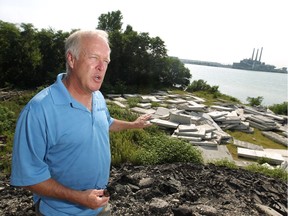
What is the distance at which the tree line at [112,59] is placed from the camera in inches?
561

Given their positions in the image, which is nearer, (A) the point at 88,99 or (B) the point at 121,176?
(A) the point at 88,99

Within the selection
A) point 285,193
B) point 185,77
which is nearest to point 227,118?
point 285,193

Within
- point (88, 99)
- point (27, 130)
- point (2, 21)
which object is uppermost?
point (2, 21)

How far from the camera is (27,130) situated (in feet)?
5.53

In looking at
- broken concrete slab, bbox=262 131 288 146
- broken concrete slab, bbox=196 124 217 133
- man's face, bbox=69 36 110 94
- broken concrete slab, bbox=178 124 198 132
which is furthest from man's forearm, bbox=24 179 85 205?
broken concrete slab, bbox=262 131 288 146

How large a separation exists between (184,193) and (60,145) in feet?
10.9

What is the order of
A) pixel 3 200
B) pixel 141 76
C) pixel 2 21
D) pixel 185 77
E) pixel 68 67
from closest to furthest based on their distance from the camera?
pixel 68 67 → pixel 3 200 → pixel 2 21 → pixel 141 76 → pixel 185 77

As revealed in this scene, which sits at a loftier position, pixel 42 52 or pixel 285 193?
pixel 42 52

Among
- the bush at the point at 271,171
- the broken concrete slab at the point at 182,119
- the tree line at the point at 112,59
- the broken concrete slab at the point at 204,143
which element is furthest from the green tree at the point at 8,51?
the bush at the point at 271,171

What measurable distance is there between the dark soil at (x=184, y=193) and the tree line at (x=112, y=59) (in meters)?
10.9

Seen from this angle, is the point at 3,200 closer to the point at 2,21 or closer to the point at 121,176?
the point at 121,176

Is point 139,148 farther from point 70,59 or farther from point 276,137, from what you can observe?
point 276,137

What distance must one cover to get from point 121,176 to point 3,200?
6.58ft

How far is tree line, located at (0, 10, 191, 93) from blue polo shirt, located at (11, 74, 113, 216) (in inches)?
524
